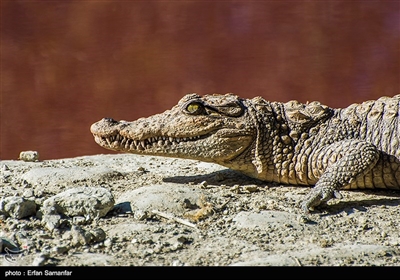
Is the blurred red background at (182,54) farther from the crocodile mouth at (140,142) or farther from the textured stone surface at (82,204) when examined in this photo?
the textured stone surface at (82,204)

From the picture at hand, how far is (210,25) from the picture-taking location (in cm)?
581

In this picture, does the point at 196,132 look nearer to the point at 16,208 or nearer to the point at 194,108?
the point at 194,108

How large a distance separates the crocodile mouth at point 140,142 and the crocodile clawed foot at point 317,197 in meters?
0.95

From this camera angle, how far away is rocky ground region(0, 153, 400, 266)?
3023 mm

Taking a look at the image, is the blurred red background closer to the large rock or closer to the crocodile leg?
the crocodile leg

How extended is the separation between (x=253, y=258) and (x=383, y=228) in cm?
98

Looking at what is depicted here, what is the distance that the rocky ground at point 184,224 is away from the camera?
3023mm

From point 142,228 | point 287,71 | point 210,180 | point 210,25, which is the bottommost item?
point 142,228

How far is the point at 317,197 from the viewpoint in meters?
3.81

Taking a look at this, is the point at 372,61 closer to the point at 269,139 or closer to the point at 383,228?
the point at 269,139

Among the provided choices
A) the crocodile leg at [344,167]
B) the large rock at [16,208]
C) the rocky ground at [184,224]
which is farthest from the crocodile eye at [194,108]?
the large rock at [16,208]

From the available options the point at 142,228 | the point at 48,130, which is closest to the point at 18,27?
the point at 48,130
